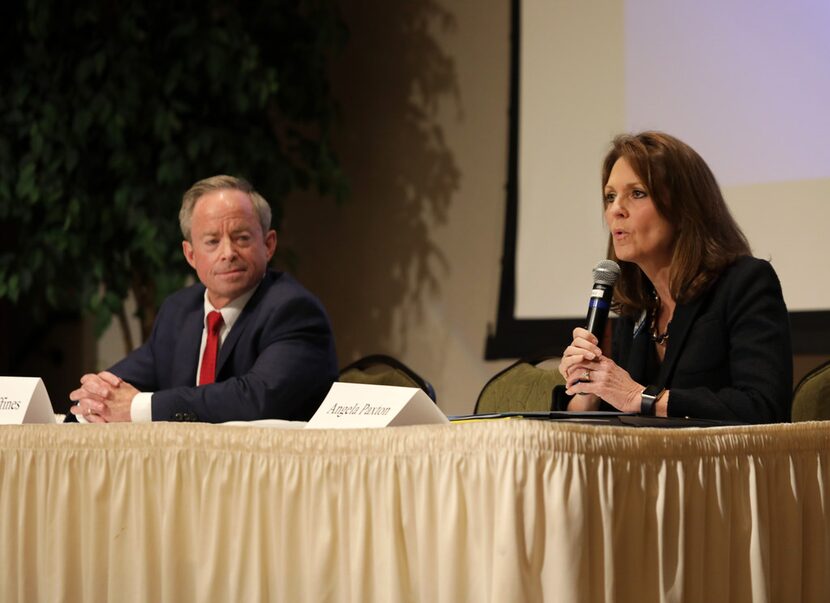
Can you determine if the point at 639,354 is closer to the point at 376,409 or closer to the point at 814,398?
the point at 814,398

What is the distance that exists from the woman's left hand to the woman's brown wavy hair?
0.87 feet

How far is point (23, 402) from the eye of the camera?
1.68m

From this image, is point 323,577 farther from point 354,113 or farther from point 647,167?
point 354,113

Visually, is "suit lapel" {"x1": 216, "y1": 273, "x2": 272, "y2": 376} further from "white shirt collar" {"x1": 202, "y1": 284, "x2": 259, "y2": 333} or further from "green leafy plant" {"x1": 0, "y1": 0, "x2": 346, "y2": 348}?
"green leafy plant" {"x1": 0, "y1": 0, "x2": 346, "y2": 348}

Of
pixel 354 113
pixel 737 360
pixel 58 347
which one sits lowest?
pixel 58 347

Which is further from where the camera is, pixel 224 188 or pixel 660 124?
pixel 660 124

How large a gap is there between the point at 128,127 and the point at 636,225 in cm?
233

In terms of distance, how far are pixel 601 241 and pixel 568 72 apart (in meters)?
0.61

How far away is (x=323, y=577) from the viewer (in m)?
1.30

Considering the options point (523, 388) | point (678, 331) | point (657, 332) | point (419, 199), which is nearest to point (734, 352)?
point (678, 331)

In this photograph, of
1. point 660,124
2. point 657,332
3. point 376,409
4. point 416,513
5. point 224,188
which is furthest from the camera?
point 660,124

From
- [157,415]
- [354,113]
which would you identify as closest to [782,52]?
[354,113]

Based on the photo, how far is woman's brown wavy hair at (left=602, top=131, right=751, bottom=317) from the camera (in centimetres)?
198

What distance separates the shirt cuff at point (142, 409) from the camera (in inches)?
79.0
